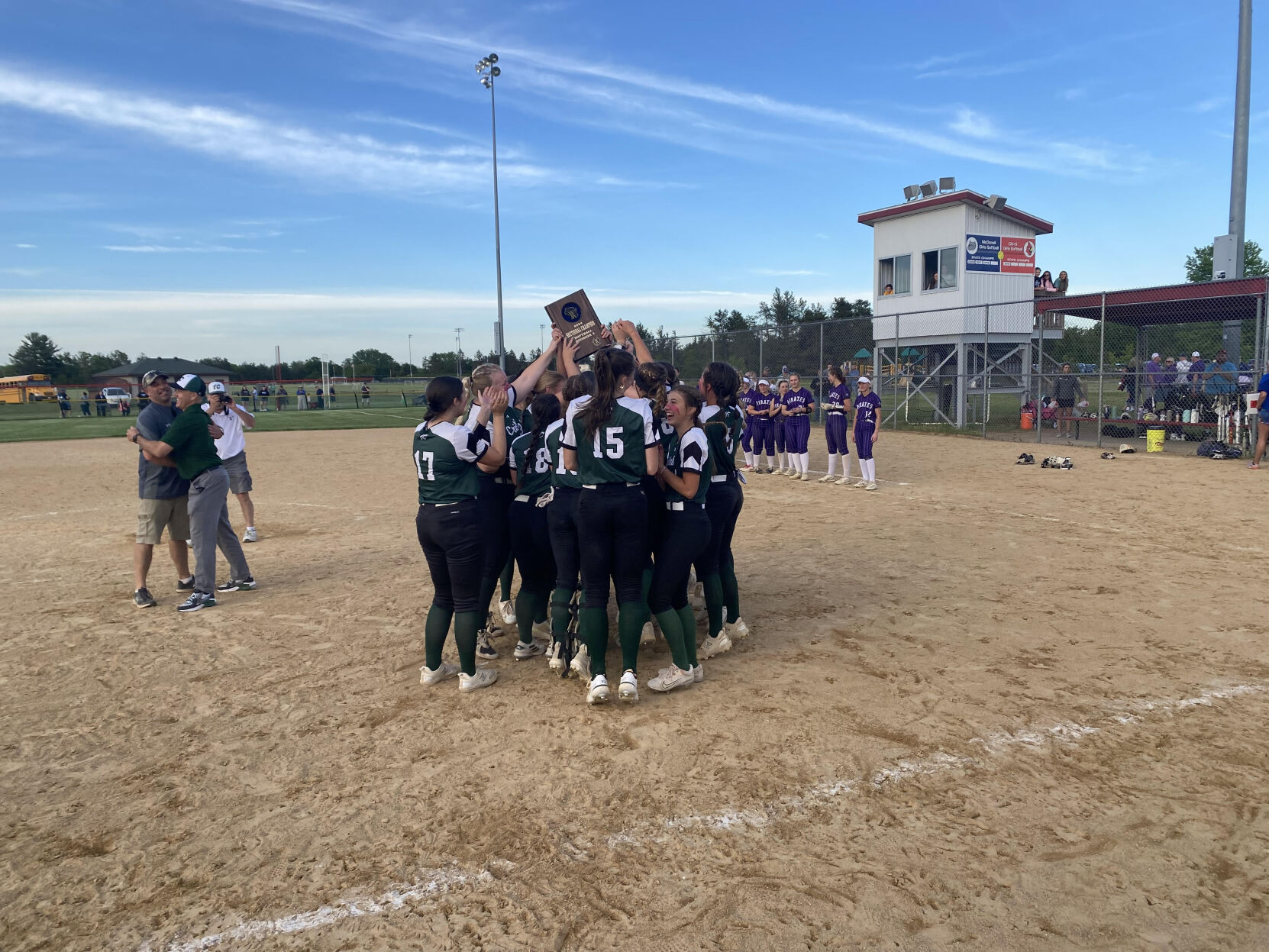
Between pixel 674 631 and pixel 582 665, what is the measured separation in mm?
686

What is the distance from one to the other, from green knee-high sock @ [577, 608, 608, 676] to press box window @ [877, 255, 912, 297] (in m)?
23.3

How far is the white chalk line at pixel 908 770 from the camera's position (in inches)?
139

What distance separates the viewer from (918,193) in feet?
81.5

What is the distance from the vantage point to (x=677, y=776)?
398cm

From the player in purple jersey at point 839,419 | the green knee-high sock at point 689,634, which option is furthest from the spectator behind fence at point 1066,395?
the green knee-high sock at point 689,634

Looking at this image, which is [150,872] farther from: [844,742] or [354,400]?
[354,400]

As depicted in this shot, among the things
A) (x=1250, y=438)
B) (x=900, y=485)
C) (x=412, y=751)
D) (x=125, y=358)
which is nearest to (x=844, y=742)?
(x=412, y=751)

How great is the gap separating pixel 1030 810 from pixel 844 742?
941 millimetres

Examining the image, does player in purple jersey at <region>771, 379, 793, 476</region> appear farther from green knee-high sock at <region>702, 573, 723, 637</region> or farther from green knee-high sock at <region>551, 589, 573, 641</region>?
green knee-high sock at <region>551, 589, 573, 641</region>

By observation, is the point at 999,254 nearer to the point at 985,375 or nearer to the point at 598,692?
the point at 985,375

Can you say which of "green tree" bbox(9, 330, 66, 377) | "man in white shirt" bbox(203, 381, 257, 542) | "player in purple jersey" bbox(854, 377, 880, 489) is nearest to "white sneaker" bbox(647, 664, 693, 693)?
"man in white shirt" bbox(203, 381, 257, 542)

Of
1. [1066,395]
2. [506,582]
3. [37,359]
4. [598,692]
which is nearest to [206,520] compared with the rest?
[506,582]

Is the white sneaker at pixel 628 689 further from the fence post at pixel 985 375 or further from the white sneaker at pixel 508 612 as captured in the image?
the fence post at pixel 985 375

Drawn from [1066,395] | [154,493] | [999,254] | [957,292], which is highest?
[999,254]
